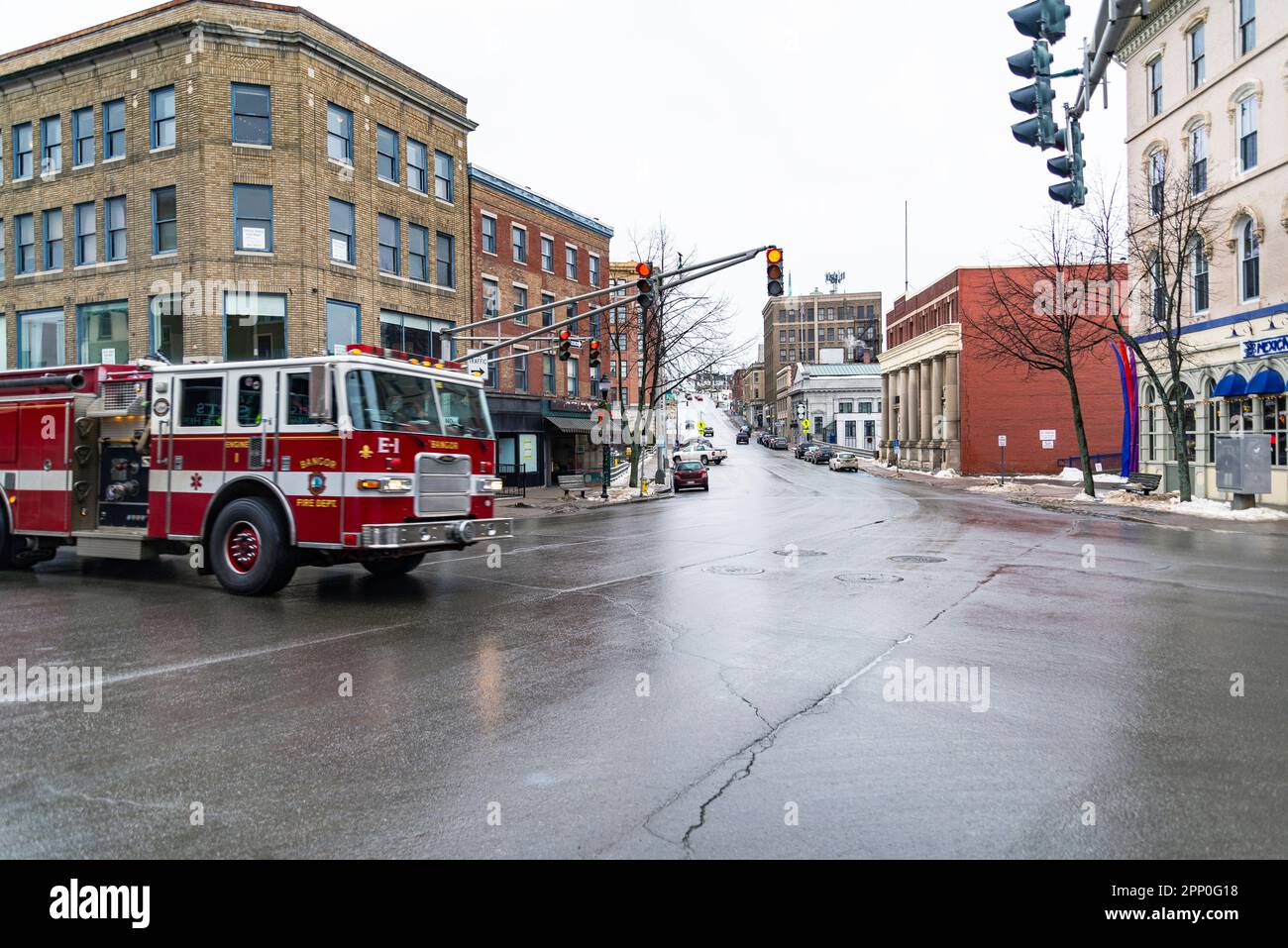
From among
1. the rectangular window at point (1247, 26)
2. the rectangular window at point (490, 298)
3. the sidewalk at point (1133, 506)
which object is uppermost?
the rectangular window at point (1247, 26)

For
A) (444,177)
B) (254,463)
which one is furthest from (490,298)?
(254,463)

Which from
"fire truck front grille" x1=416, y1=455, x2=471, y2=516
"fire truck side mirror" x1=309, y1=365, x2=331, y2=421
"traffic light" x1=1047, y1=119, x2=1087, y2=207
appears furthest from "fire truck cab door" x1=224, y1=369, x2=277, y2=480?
"traffic light" x1=1047, y1=119, x2=1087, y2=207

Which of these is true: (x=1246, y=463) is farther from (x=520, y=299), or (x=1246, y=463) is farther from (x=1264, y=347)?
(x=520, y=299)

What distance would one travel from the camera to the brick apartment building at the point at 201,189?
85.0ft

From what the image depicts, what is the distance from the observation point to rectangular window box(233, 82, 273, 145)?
86.0 ft

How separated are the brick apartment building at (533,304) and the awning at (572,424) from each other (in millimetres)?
50

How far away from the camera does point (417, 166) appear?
3203 centimetres

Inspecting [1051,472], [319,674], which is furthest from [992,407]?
[319,674]

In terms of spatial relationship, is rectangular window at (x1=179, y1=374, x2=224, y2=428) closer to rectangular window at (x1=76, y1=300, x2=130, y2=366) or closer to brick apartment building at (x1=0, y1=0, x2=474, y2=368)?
brick apartment building at (x1=0, y1=0, x2=474, y2=368)

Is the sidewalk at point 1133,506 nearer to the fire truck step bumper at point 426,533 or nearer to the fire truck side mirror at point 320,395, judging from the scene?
the fire truck step bumper at point 426,533

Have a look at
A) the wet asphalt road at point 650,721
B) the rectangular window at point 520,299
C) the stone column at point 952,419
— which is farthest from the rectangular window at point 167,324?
the stone column at point 952,419

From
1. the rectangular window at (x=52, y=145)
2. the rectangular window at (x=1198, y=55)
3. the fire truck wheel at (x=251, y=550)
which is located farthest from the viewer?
the rectangular window at (x=52, y=145)
